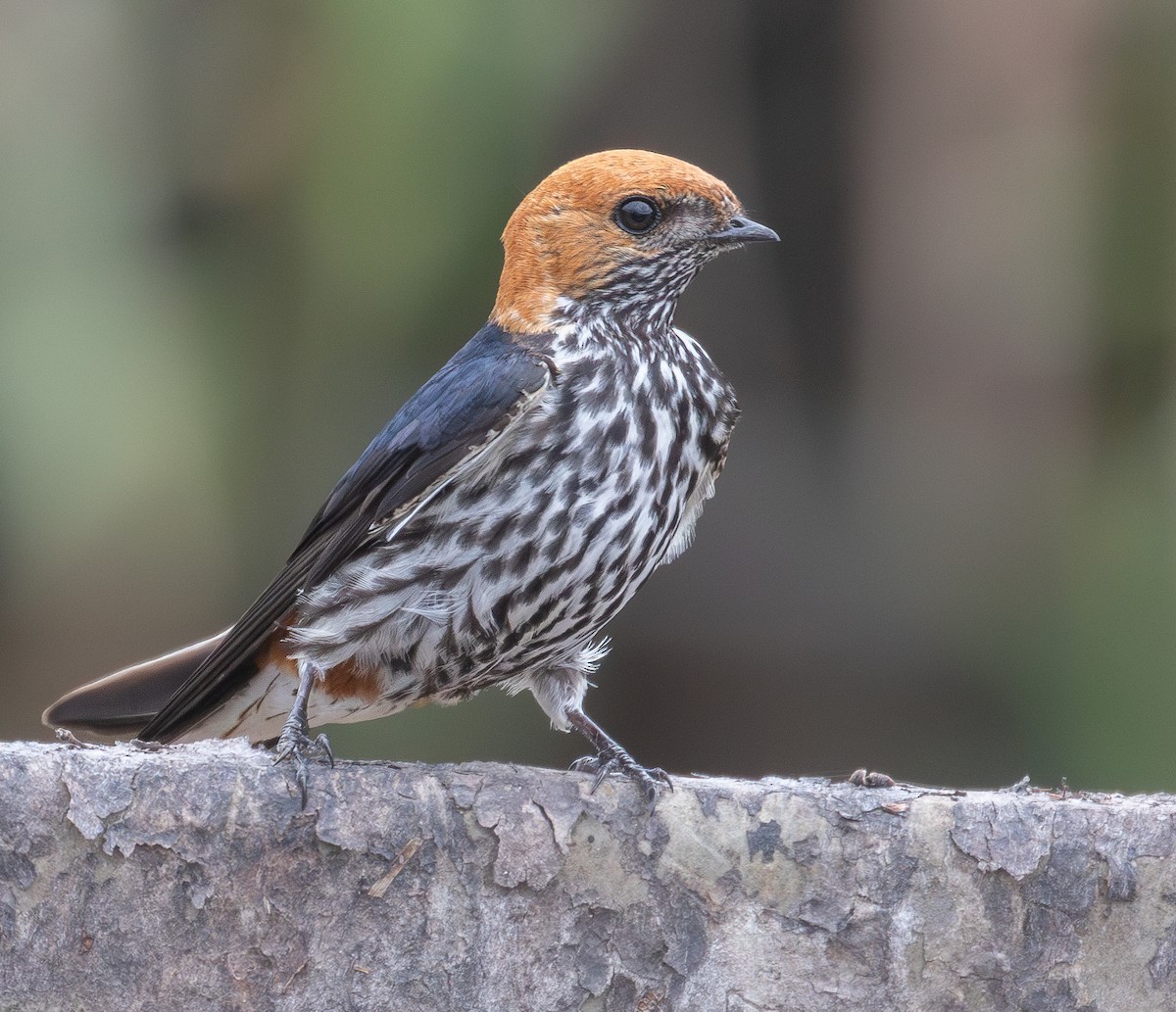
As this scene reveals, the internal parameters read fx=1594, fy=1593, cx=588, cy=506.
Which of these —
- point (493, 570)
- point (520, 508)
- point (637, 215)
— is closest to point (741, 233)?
point (637, 215)

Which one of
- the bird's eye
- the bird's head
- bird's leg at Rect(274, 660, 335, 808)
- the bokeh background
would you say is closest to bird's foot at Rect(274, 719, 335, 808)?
bird's leg at Rect(274, 660, 335, 808)

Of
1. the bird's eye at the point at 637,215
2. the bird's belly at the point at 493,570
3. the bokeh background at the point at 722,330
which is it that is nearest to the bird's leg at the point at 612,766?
the bird's belly at the point at 493,570

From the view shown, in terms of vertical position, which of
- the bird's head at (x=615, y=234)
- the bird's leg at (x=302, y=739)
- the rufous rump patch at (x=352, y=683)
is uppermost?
the bird's head at (x=615, y=234)

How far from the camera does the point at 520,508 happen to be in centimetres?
274

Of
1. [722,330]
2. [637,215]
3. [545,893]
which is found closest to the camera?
[545,893]

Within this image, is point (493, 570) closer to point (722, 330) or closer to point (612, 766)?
point (612, 766)

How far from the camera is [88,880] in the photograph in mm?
2078

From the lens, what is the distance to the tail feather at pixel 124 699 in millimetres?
2799

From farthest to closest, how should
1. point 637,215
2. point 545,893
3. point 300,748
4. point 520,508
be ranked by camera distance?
point 637,215, point 520,508, point 300,748, point 545,893

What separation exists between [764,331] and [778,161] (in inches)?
27.1

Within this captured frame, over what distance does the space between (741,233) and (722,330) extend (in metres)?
3.07

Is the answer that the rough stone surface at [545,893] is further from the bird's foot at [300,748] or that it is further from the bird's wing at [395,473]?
the bird's wing at [395,473]

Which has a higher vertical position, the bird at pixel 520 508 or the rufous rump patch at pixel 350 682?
the bird at pixel 520 508

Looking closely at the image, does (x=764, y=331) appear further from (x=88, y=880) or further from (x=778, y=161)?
(x=88, y=880)
